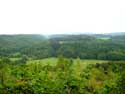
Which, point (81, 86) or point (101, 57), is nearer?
point (81, 86)

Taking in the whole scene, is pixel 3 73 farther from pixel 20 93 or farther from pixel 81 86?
pixel 81 86

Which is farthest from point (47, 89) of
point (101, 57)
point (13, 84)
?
point (101, 57)

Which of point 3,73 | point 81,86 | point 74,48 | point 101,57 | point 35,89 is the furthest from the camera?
point 74,48

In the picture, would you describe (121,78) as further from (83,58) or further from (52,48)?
(52,48)

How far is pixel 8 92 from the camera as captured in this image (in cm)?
3959

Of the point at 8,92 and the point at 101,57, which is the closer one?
the point at 8,92

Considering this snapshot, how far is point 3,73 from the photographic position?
154 ft

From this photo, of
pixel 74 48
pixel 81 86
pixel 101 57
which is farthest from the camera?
pixel 74 48

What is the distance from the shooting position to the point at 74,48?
11212cm

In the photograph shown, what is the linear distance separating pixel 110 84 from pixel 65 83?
7.20m

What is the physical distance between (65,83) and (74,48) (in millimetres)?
71644

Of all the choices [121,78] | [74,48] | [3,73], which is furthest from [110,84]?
[74,48]

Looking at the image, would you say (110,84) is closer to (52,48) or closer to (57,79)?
Result: (57,79)

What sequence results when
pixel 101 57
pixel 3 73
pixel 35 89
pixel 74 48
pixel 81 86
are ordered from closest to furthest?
1. pixel 35 89
2. pixel 81 86
3. pixel 3 73
4. pixel 101 57
5. pixel 74 48
